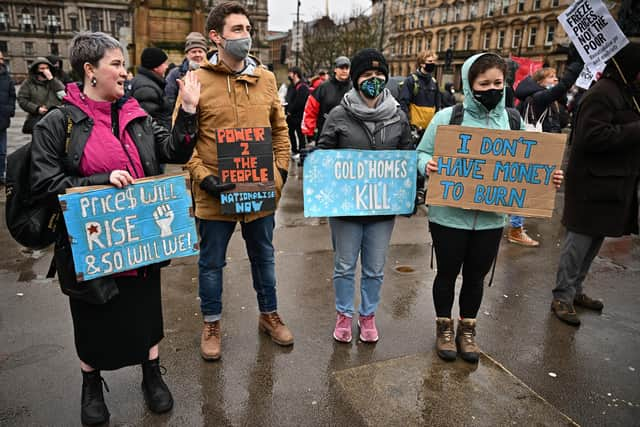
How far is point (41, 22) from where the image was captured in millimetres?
78500

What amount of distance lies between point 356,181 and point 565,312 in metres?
2.25

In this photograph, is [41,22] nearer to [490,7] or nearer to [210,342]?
[490,7]

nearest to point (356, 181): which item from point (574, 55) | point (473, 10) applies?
point (574, 55)

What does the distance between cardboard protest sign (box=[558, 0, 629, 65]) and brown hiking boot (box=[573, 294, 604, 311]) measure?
2.10 metres

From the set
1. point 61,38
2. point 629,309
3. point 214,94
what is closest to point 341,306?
point 214,94

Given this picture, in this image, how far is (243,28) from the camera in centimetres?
302

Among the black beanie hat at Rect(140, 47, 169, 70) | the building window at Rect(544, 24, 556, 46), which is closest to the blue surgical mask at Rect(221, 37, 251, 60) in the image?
the black beanie hat at Rect(140, 47, 169, 70)

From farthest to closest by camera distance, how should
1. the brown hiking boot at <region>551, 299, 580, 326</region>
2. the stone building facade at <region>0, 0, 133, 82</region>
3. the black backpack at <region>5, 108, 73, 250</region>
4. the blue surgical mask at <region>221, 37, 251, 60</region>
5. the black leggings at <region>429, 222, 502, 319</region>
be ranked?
the stone building facade at <region>0, 0, 133, 82</region>
the brown hiking boot at <region>551, 299, 580, 326</region>
the black leggings at <region>429, 222, 502, 319</region>
the blue surgical mask at <region>221, 37, 251, 60</region>
the black backpack at <region>5, 108, 73, 250</region>

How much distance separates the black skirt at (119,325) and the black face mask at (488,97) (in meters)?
2.33

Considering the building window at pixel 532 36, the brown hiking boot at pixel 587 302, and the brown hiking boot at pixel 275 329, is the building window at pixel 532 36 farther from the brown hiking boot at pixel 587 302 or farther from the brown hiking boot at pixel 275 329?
the brown hiking boot at pixel 275 329

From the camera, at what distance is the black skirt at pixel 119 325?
2.56m

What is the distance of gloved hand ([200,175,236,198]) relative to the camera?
9.91 feet

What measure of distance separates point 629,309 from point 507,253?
1.50 metres

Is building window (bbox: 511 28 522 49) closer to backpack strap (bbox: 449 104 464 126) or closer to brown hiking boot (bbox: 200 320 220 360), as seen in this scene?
backpack strap (bbox: 449 104 464 126)
